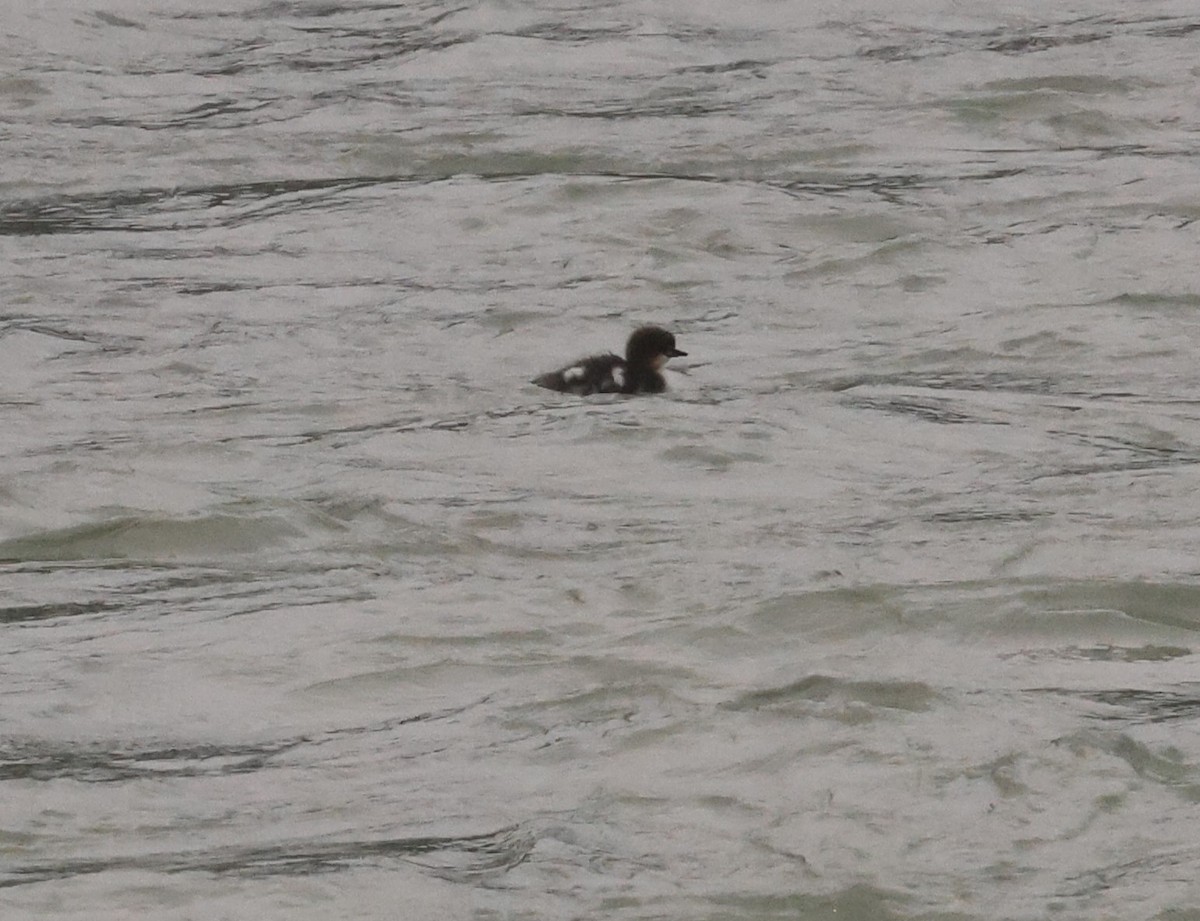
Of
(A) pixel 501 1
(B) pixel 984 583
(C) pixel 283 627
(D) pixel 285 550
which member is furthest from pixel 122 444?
(A) pixel 501 1

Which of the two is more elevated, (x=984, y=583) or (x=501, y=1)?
(x=501, y=1)

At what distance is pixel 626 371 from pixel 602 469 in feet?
1.81

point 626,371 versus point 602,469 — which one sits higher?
point 626,371

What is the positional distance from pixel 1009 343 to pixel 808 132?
237cm

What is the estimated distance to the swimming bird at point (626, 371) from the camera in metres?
7.53

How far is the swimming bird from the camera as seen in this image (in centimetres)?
753

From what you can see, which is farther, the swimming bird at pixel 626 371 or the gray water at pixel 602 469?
the swimming bird at pixel 626 371

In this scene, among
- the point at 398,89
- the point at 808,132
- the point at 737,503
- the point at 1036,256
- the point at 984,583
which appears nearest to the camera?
the point at 984,583

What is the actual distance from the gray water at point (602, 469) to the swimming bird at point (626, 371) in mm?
82

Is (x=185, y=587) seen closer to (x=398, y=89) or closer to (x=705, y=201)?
(x=705, y=201)

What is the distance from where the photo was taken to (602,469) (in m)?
7.12

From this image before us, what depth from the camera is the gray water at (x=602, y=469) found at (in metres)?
5.05

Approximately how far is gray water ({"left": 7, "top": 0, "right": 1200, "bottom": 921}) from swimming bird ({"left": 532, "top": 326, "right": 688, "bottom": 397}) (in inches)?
3.2

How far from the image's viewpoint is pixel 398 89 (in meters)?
11.0
